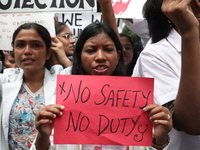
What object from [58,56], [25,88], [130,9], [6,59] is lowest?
[25,88]

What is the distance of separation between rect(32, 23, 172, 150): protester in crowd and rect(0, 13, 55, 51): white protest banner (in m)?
1.18

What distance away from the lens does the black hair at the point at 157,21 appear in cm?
239

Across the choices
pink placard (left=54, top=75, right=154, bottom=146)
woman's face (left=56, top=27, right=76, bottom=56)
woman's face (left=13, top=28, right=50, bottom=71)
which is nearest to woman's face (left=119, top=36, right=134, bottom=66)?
woman's face (left=56, top=27, right=76, bottom=56)

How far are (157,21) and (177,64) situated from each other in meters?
0.43

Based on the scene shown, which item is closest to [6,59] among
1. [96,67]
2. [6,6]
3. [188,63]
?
[6,6]

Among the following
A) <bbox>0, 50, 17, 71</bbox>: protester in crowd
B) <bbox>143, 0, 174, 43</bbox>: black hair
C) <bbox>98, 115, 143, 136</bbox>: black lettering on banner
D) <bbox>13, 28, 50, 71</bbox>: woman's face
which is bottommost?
<bbox>98, 115, 143, 136</bbox>: black lettering on banner

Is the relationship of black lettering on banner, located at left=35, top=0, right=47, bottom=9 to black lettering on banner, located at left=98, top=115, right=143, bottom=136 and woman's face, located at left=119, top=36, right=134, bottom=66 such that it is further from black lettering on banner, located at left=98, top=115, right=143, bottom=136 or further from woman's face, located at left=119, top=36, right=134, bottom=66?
black lettering on banner, located at left=98, top=115, right=143, bottom=136

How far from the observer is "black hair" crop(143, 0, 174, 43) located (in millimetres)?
2395

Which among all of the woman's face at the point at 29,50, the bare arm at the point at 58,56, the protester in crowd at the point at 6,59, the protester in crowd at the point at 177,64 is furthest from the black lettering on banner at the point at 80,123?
the protester in crowd at the point at 6,59

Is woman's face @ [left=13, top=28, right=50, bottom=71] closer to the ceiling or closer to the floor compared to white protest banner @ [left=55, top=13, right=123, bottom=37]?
closer to the floor

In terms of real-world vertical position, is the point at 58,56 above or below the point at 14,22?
below

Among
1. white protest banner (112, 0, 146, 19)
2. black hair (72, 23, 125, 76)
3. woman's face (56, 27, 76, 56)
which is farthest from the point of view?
woman's face (56, 27, 76, 56)

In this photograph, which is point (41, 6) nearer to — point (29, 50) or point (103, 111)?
point (29, 50)

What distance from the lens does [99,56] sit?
93.2 inches
